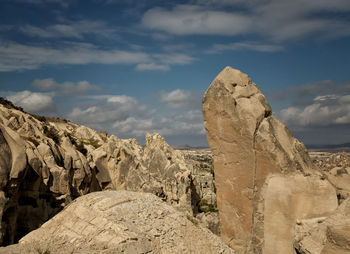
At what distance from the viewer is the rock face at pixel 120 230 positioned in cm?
934

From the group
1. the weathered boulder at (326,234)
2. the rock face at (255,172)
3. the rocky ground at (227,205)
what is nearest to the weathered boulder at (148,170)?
the rocky ground at (227,205)

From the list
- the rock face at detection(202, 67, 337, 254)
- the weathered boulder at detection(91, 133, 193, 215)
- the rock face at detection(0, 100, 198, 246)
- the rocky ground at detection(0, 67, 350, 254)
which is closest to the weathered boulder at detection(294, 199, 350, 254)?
the rocky ground at detection(0, 67, 350, 254)

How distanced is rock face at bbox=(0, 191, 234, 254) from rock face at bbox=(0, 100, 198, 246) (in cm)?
139

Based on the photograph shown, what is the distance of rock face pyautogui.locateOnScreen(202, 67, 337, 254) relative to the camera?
1062 cm

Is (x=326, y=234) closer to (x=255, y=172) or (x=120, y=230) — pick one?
(x=255, y=172)

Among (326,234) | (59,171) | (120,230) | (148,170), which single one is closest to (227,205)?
(326,234)

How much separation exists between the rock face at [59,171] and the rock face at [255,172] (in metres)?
6.45

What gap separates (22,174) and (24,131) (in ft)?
22.3

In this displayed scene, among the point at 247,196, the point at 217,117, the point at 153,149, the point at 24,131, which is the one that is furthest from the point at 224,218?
the point at 153,149

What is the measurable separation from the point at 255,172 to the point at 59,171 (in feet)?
29.7

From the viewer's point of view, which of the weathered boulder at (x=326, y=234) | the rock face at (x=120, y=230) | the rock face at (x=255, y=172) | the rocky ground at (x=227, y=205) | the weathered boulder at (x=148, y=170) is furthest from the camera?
the weathered boulder at (x=148, y=170)

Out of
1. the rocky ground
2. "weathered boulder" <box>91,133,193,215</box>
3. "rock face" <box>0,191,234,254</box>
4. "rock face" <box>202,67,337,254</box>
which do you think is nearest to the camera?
"rock face" <box>0,191,234,254</box>

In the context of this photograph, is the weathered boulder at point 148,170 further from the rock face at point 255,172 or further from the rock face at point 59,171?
the rock face at point 255,172

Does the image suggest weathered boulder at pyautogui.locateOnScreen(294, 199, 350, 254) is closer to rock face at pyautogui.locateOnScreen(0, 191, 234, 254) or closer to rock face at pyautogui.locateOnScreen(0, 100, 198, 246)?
rock face at pyautogui.locateOnScreen(0, 191, 234, 254)
